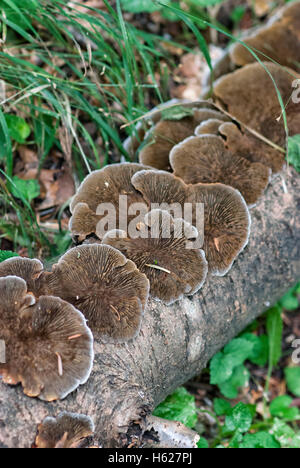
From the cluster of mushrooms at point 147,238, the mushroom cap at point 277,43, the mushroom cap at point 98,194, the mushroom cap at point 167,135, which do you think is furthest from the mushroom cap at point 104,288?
the mushroom cap at point 277,43

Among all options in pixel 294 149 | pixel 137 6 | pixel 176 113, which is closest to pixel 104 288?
pixel 176 113

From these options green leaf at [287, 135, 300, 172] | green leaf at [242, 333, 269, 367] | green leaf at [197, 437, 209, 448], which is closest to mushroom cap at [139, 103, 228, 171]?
green leaf at [287, 135, 300, 172]

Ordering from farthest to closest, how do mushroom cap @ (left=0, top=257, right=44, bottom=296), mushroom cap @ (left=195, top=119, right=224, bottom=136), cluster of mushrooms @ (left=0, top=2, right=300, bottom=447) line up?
mushroom cap @ (left=195, top=119, right=224, bottom=136) → mushroom cap @ (left=0, top=257, right=44, bottom=296) → cluster of mushrooms @ (left=0, top=2, right=300, bottom=447)

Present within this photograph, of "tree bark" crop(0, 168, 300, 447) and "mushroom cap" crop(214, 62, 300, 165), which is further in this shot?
"mushroom cap" crop(214, 62, 300, 165)

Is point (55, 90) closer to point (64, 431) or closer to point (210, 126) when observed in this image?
point (210, 126)

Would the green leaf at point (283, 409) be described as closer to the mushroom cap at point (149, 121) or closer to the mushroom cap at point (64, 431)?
the mushroom cap at point (64, 431)

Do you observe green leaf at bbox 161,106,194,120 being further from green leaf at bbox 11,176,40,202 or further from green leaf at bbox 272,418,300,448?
green leaf at bbox 272,418,300,448
